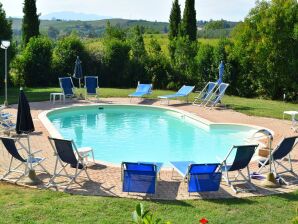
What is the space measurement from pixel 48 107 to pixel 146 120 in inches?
162

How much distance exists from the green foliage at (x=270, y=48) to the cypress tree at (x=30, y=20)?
13.6 m

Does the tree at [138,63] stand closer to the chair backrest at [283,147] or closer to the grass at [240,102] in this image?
the grass at [240,102]

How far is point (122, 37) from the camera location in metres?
34.1

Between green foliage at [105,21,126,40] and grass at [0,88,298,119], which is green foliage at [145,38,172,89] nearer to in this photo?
grass at [0,88,298,119]

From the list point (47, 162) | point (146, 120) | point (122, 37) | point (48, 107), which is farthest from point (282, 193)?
point (122, 37)

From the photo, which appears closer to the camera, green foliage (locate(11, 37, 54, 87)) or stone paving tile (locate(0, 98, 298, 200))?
stone paving tile (locate(0, 98, 298, 200))

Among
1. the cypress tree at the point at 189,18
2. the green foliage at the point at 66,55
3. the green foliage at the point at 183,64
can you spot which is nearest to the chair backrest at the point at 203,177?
the green foliage at the point at 183,64

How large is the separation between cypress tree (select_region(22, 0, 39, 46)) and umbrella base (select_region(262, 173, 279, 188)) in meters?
23.4

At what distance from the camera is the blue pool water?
12.6 metres

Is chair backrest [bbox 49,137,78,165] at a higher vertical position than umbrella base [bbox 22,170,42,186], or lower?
higher

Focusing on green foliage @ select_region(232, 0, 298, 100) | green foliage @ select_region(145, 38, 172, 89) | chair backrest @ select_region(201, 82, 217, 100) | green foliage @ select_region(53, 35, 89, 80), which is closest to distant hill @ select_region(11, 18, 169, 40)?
green foliage @ select_region(53, 35, 89, 80)

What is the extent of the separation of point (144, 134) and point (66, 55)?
12.2 m

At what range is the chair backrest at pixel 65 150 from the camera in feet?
27.4

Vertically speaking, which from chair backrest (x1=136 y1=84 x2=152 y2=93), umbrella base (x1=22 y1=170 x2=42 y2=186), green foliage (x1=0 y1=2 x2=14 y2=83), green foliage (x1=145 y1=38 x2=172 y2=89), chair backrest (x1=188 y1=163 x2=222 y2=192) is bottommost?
umbrella base (x1=22 y1=170 x2=42 y2=186)
